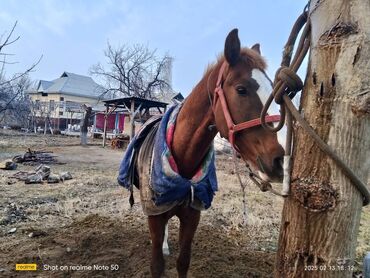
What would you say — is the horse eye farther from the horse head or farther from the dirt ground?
the dirt ground

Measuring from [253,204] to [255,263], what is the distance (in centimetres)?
235

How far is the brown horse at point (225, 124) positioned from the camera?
150cm

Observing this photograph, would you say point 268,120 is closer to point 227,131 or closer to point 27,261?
point 227,131

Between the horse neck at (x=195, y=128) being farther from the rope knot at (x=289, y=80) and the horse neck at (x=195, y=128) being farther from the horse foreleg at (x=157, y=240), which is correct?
the rope knot at (x=289, y=80)

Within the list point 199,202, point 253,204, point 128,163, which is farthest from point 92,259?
point 253,204

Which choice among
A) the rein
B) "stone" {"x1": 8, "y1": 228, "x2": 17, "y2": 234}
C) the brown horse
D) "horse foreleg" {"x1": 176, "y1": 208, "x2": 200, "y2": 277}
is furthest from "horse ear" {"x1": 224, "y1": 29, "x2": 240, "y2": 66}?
"stone" {"x1": 8, "y1": 228, "x2": 17, "y2": 234}

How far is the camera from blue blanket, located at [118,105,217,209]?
2.15m

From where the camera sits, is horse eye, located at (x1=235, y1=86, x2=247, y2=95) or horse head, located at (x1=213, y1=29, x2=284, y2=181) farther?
horse eye, located at (x1=235, y1=86, x2=247, y2=95)

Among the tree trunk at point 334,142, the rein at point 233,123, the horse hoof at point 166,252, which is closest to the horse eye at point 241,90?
the rein at point 233,123

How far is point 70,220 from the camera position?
411 cm

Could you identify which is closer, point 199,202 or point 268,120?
point 268,120

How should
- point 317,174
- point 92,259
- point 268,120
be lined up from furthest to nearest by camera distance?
point 92,259 < point 268,120 < point 317,174

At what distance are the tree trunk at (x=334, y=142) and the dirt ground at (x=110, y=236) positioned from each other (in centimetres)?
209

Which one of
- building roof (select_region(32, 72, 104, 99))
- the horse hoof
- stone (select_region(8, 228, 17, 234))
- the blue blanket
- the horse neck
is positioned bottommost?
stone (select_region(8, 228, 17, 234))
